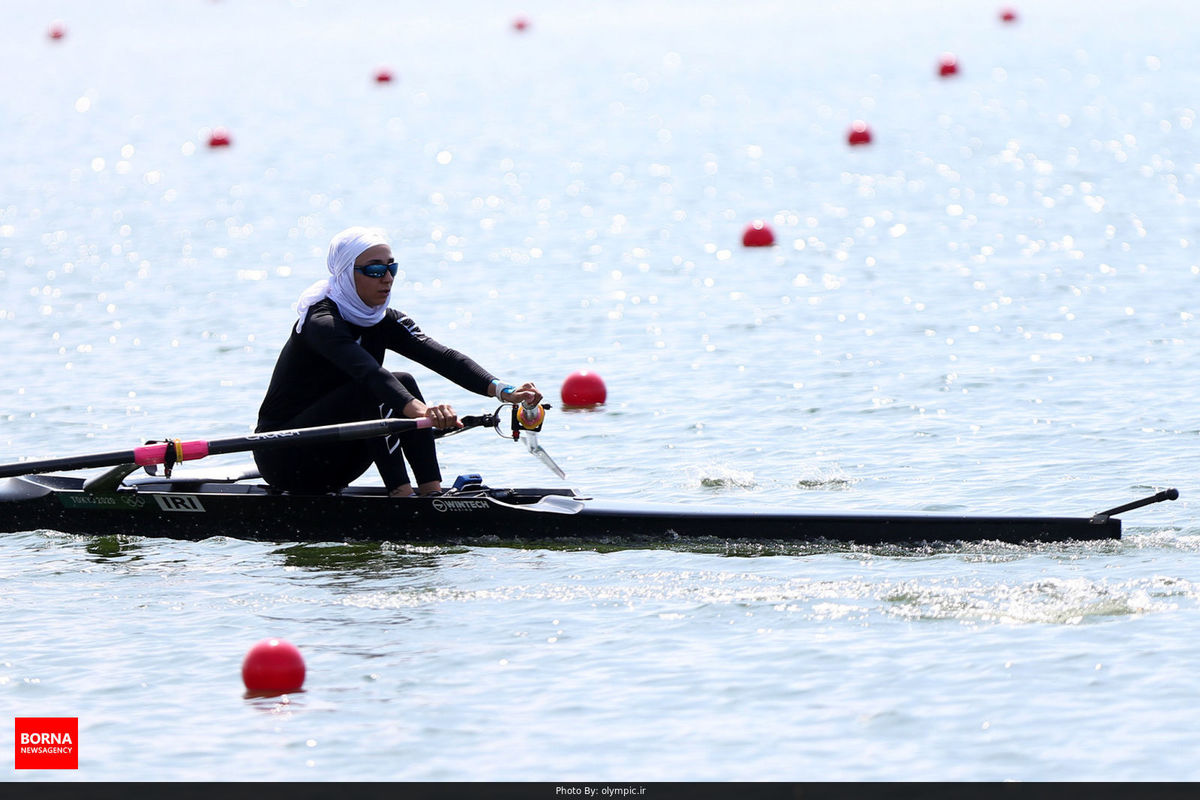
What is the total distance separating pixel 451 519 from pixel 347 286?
4.16ft

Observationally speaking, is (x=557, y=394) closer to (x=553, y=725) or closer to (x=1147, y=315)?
(x=1147, y=315)

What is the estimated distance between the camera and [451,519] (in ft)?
28.5

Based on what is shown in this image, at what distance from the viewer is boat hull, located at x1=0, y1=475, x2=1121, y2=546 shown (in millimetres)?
7965

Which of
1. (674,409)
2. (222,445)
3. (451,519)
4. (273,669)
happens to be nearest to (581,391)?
(674,409)

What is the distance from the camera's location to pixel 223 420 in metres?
12.1

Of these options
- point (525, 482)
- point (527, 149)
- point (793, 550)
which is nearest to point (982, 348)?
point (525, 482)

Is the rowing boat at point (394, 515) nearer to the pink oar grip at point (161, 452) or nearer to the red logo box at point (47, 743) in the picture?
the pink oar grip at point (161, 452)

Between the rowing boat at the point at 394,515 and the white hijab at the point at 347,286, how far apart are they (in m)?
0.64

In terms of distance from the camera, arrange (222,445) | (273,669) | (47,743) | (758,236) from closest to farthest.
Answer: (47,743) < (273,669) < (222,445) < (758,236)

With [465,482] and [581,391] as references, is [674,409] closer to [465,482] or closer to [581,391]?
[581,391]

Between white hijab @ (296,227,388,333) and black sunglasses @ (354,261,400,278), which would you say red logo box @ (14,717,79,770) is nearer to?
white hijab @ (296,227,388,333)

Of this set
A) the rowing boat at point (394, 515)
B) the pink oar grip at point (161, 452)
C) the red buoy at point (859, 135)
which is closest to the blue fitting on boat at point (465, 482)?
the rowing boat at point (394, 515)

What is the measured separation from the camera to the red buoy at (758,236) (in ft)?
62.0
